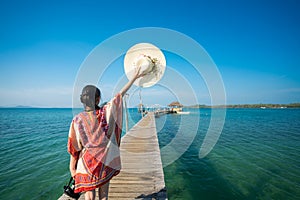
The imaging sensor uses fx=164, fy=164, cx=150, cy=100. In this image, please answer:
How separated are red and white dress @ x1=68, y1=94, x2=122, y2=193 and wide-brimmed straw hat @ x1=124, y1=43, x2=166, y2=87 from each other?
0.39 metres

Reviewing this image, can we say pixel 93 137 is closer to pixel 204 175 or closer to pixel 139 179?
pixel 139 179

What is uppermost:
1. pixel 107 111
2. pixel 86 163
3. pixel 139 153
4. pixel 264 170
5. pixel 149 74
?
pixel 149 74

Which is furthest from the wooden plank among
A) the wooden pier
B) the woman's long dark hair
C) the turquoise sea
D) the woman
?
the woman's long dark hair

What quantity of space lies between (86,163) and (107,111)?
0.55 metres

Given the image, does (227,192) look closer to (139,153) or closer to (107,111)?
(139,153)

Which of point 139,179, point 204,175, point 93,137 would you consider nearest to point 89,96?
point 93,137

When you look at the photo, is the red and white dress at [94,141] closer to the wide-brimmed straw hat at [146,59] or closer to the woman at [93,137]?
the woman at [93,137]

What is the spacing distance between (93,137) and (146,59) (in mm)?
918

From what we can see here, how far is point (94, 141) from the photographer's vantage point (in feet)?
5.03

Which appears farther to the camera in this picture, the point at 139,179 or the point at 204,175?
the point at 204,175

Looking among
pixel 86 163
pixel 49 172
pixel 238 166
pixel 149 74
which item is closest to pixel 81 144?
pixel 86 163

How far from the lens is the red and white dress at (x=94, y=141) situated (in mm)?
1521

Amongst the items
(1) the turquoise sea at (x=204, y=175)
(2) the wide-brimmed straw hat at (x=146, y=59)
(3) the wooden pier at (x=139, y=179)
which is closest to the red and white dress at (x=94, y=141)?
(2) the wide-brimmed straw hat at (x=146, y=59)

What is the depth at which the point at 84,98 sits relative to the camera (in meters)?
1.57
